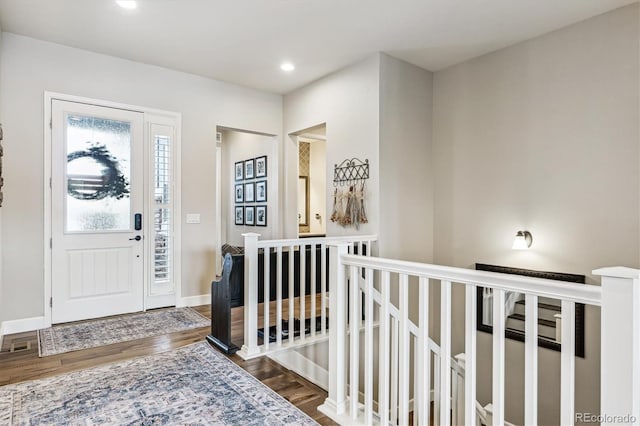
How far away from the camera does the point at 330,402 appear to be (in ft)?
7.34

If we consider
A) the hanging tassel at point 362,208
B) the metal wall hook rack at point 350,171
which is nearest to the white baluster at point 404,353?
the hanging tassel at point 362,208

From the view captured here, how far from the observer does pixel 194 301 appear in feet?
14.8

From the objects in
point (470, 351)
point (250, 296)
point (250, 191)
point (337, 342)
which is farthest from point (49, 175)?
point (470, 351)

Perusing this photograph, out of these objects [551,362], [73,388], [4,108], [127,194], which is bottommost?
[551,362]

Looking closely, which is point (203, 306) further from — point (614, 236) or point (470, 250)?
point (614, 236)

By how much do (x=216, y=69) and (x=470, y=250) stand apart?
11.6ft

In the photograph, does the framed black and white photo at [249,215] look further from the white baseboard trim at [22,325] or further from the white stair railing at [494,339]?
the white stair railing at [494,339]

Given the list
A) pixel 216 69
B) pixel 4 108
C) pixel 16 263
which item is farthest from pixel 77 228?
pixel 216 69

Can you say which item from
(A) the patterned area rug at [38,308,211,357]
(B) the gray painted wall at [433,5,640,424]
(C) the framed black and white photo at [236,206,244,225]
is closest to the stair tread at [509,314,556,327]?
(B) the gray painted wall at [433,5,640,424]

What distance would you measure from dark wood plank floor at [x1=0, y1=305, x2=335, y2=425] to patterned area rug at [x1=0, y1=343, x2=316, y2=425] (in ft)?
0.34

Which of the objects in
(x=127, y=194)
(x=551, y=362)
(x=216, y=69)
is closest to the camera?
(x=551, y=362)

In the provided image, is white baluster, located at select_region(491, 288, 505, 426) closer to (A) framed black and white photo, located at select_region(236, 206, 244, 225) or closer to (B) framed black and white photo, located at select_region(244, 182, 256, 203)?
(B) framed black and white photo, located at select_region(244, 182, 256, 203)

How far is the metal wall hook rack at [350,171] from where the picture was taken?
13.3ft

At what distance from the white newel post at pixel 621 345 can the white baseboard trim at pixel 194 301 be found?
4120 millimetres
